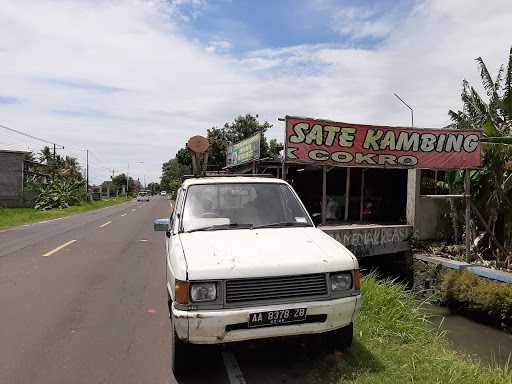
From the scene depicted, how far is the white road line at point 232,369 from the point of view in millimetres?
3838

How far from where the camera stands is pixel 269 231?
4527 millimetres

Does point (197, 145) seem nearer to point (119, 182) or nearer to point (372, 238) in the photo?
point (372, 238)

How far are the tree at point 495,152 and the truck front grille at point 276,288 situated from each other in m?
9.90

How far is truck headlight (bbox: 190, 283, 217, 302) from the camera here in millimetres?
3533

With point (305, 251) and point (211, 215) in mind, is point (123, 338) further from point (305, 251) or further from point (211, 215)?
point (305, 251)

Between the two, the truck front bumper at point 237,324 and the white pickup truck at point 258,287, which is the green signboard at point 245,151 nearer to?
the white pickup truck at point 258,287

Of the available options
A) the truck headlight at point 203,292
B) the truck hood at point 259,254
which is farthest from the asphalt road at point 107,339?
the truck hood at point 259,254

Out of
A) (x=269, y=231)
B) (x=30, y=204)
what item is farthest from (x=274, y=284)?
(x=30, y=204)

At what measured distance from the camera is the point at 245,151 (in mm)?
17234

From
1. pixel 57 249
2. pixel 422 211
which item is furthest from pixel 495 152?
pixel 57 249

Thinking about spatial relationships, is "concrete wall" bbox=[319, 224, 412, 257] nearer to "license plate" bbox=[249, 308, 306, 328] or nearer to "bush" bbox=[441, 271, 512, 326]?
"bush" bbox=[441, 271, 512, 326]

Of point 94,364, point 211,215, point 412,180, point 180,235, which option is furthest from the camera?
point 412,180

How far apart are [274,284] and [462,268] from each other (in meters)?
Result: 8.29

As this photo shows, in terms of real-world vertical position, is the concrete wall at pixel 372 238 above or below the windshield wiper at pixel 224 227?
below
